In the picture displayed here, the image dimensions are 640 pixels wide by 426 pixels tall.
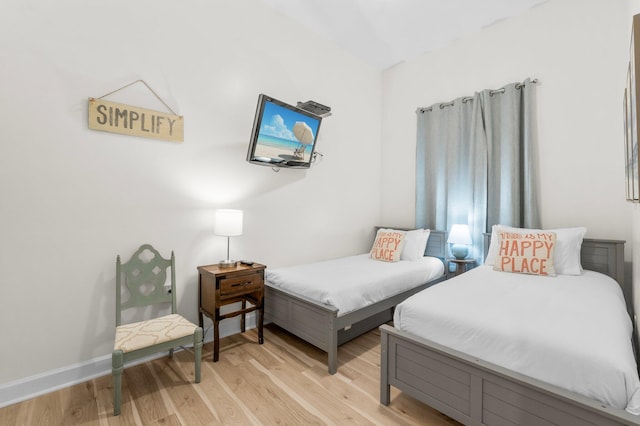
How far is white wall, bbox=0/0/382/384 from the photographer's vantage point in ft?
6.14

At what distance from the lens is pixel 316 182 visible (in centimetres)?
361

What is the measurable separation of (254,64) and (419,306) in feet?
8.95

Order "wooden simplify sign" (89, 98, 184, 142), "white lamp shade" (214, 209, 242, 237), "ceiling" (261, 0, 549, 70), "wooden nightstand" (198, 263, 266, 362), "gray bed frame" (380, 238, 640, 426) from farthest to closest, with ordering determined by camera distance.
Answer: "ceiling" (261, 0, 549, 70)
"white lamp shade" (214, 209, 242, 237)
"wooden nightstand" (198, 263, 266, 362)
"wooden simplify sign" (89, 98, 184, 142)
"gray bed frame" (380, 238, 640, 426)

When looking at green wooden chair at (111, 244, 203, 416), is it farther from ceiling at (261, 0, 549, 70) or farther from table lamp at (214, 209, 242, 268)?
ceiling at (261, 0, 549, 70)

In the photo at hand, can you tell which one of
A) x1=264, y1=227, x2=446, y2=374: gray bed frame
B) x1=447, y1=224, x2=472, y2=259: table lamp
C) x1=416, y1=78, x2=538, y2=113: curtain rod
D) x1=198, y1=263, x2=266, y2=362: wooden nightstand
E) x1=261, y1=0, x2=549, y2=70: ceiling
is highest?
x1=261, y1=0, x2=549, y2=70: ceiling

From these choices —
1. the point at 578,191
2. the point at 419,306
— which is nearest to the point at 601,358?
the point at 419,306

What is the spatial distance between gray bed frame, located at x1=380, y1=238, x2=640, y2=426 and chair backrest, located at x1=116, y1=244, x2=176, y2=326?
174 centimetres

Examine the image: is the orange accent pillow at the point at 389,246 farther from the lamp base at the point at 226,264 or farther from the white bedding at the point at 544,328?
the lamp base at the point at 226,264

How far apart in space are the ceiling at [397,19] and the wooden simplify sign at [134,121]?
5.59 feet

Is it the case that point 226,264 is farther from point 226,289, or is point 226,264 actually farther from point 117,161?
point 117,161

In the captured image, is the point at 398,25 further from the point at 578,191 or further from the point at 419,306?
the point at 419,306

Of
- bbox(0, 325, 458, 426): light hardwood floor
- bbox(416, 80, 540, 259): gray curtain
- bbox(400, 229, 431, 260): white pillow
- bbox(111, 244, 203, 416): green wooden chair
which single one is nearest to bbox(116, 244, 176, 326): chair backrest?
bbox(111, 244, 203, 416): green wooden chair

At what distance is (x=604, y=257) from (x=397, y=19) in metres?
3.15

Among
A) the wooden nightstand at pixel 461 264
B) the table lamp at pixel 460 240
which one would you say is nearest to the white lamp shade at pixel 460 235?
the table lamp at pixel 460 240
